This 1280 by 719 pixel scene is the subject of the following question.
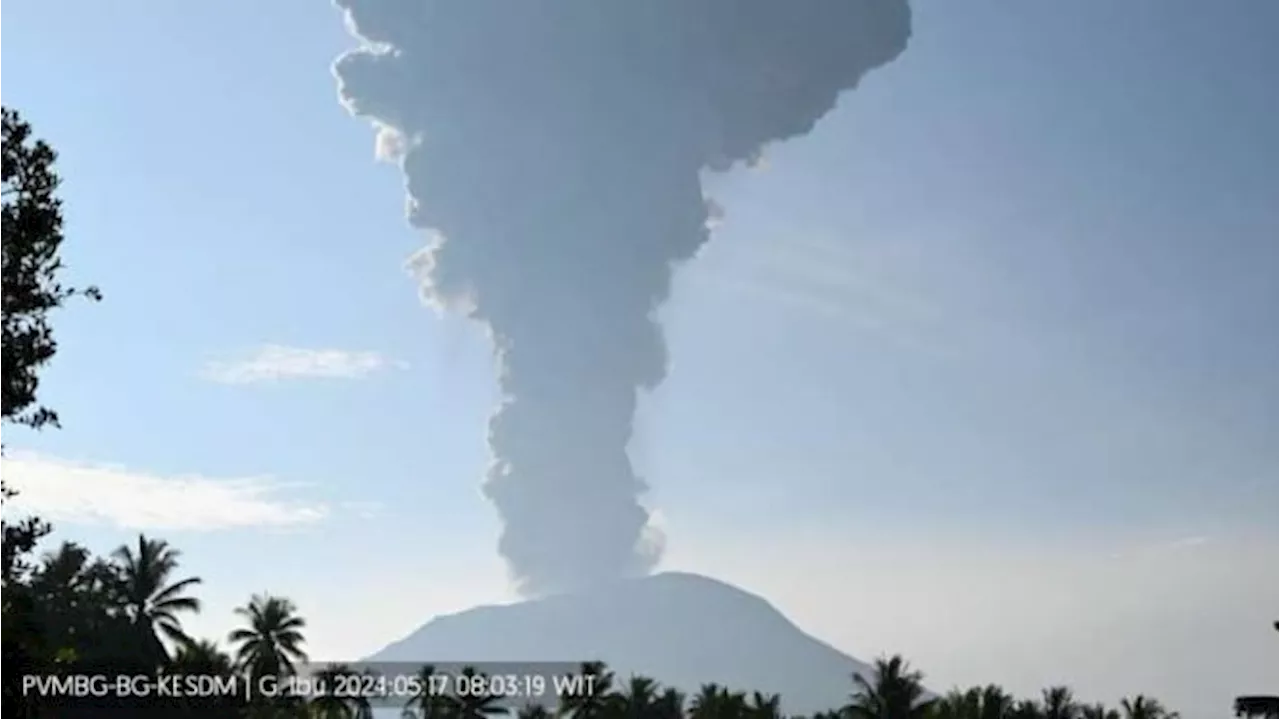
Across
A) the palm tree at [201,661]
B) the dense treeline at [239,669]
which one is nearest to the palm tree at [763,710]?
the dense treeline at [239,669]

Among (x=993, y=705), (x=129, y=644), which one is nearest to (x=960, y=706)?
(x=993, y=705)

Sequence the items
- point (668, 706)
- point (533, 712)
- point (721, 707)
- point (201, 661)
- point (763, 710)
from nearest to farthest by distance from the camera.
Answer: point (201, 661) → point (721, 707) → point (763, 710) → point (533, 712) → point (668, 706)

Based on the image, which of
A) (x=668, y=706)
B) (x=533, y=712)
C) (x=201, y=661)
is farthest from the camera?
(x=668, y=706)

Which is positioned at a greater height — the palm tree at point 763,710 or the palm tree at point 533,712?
the palm tree at point 533,712

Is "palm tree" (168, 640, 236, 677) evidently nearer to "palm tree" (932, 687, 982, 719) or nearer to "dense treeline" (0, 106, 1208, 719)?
"dense treeline" (0, 106, 1208, 719)

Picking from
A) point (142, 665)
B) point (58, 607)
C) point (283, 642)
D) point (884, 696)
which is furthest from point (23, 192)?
point (884, 696)

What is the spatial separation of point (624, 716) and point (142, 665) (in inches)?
1298

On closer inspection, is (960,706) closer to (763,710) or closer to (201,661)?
(763,710)

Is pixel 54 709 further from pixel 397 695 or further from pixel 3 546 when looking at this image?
pixel 3 546

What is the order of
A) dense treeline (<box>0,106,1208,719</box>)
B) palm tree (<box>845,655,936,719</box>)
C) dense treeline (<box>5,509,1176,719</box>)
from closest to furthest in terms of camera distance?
dense treeline (<box>0,106,1208,719</box>), dense treeline (<box>5,509,1176,719</box>), palm tree (<box>845,655,936,719</box>)

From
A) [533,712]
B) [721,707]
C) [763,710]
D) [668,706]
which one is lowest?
[763,710]

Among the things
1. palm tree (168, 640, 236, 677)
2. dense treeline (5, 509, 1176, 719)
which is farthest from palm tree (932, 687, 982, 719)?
palm tree (168, 640, 236, 677)

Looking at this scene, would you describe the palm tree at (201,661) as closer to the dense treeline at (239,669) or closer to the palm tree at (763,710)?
the dense treeline at (239,669)

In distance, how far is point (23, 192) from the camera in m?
22.4
